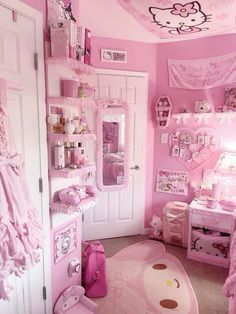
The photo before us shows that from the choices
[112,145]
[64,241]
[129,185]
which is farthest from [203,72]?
[64,241]

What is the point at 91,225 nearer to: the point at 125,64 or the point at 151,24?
the point at 125,64

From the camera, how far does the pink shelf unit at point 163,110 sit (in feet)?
9.90

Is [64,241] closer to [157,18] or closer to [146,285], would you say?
[146,285]

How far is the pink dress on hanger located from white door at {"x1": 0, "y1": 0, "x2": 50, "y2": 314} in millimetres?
194

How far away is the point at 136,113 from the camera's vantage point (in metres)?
3.05

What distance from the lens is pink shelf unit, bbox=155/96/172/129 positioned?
3.02 metres

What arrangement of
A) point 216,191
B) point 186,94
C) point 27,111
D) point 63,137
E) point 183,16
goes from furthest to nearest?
point 186,94 < point 216,191 < point 183,16 < point 63,137 < point 27,111

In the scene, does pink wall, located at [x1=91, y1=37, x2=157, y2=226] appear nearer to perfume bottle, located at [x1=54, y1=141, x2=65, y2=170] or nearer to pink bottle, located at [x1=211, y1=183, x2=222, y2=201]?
pink bottle, located at [x1=211, y1=183, x2=222, y2=201]

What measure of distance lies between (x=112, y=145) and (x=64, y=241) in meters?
1.39

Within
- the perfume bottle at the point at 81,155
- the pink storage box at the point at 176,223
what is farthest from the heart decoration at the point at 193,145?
the perfume bottle at the point at 81,155

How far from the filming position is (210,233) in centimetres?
265

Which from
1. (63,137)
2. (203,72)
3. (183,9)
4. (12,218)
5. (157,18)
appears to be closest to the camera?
(12,218)

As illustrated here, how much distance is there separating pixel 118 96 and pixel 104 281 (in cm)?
196

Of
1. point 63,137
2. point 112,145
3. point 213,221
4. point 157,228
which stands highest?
point 63,137
